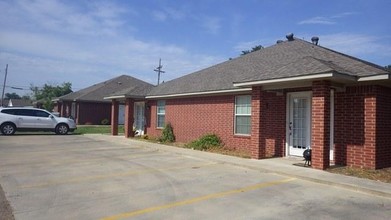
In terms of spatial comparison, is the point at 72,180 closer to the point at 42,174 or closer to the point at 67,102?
the point at 42,174

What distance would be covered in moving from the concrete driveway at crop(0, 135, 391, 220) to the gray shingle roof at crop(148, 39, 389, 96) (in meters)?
3.46

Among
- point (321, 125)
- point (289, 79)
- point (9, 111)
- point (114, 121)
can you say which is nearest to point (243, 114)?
point (289, 79)

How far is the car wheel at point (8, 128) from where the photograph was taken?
2398cm

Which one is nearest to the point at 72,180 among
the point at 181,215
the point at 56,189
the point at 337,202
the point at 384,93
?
the point at 56,189

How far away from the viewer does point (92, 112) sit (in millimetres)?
37688

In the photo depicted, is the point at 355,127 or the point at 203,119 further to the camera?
the point at 203,119

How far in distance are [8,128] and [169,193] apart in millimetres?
19989

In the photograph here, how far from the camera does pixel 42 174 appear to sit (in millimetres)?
10094

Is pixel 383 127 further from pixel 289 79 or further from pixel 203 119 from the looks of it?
pixel 203 119

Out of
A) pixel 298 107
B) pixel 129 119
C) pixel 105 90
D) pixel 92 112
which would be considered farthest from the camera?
pixel 105 90

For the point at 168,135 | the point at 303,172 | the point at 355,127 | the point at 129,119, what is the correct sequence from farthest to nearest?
the point at 129,119 < the point at 168,135 < the point at 355,127 < the point at 303,172

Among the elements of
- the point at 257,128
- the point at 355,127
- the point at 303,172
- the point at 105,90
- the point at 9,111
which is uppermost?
the point at 105,90

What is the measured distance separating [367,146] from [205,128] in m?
8.15

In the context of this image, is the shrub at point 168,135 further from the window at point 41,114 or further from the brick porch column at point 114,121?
the window at point 41,114
